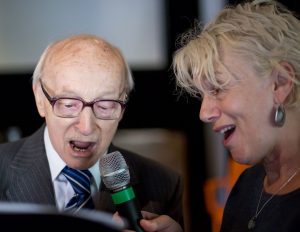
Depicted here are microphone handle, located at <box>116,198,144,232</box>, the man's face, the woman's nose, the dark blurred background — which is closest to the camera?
microphone handle, located at <box>116,198,144,232</box>

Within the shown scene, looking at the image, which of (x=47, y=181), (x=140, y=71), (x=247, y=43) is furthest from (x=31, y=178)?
(x=140, y=71)

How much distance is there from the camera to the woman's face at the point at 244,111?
169cm

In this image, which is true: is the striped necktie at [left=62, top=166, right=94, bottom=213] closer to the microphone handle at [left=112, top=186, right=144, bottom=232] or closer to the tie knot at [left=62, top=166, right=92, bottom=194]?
the tie knot at [left=62, top=166, right=92, bottom=194]

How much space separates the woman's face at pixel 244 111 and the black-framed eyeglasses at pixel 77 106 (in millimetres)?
360

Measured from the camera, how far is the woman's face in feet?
5.54

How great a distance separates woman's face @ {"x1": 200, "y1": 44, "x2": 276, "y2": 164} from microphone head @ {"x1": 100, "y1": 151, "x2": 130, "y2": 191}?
263 mm

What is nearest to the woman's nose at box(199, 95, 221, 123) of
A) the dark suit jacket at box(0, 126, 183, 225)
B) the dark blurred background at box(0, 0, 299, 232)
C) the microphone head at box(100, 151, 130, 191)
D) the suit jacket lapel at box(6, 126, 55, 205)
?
the microphone head at box(100, 151, 130, 191)

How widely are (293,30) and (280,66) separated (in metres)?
0.12

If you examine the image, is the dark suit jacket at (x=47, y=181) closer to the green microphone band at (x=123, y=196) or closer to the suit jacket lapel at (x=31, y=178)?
the suit jacket lapel at (x=31, y=178)

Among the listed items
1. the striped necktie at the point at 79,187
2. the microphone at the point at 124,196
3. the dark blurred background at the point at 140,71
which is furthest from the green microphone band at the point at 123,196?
the dark blurred background at the point at 140,71

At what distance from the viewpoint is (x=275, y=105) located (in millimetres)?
1694

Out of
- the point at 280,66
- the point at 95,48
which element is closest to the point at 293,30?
the point at 280,66

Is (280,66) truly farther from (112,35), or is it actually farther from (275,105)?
(112,35)

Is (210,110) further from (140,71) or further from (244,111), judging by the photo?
(140,71)
